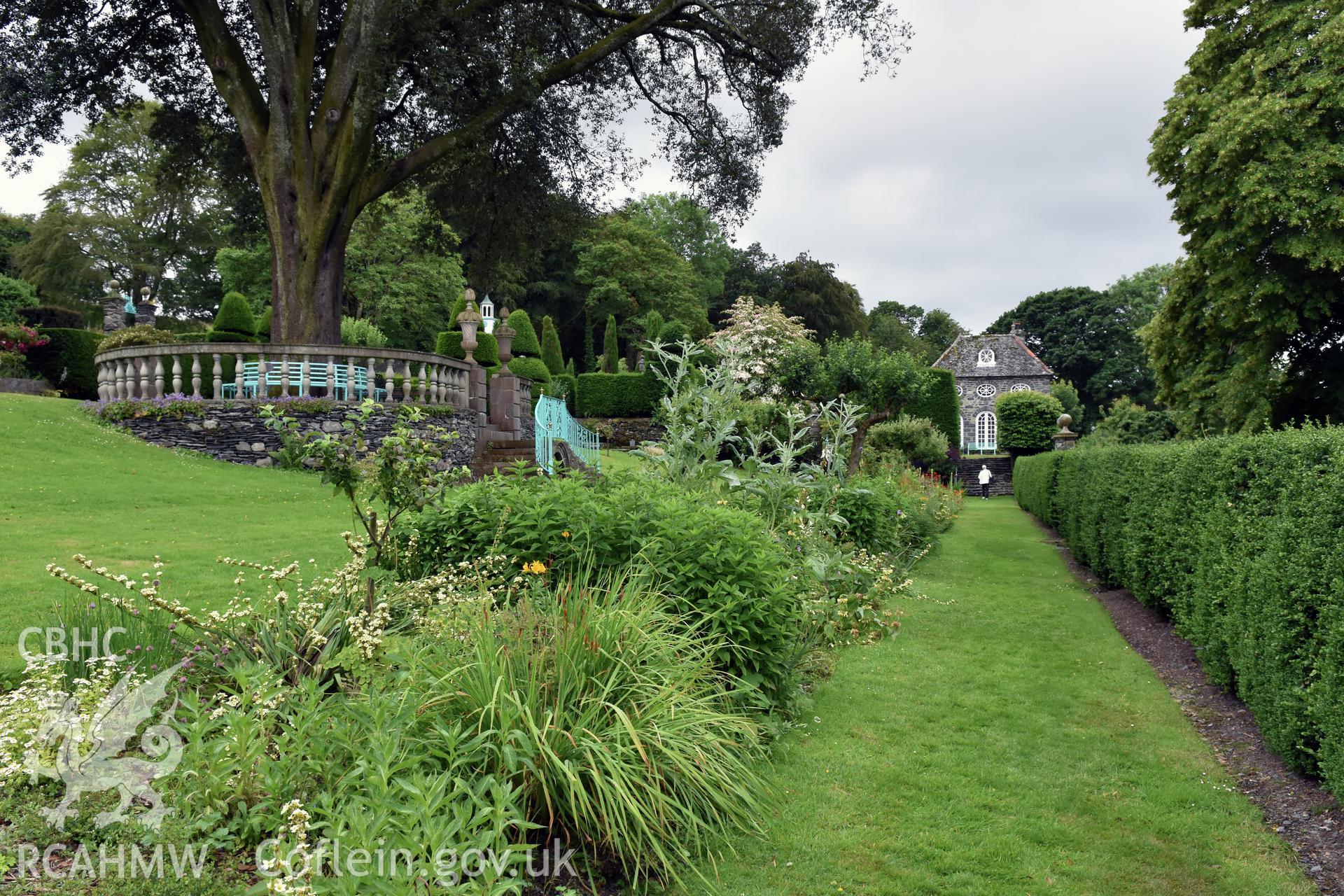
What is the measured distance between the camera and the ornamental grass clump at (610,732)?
10.2 ft

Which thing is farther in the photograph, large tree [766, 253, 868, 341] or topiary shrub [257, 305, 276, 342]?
large tree [766, 253, 868, 341]

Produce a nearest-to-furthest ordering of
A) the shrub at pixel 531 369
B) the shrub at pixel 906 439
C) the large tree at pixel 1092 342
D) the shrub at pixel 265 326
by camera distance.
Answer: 1. the shrub at pixel 265 326
2. the shrub at pixel 531 369
3. the shrub at pixel 906 439
4. the large tree at pixel 1092 342

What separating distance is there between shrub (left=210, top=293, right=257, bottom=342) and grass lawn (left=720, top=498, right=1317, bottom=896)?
729 inches

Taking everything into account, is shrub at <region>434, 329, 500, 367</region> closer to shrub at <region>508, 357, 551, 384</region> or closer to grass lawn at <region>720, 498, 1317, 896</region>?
shrub at <region>508, 357, 551, 384</region>

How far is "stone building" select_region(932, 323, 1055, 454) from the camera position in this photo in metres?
47.3

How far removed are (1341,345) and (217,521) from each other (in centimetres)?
1716

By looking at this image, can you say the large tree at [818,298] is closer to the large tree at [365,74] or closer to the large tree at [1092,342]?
the large tree at [1092,342]

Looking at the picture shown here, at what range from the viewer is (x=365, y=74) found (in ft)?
42.5

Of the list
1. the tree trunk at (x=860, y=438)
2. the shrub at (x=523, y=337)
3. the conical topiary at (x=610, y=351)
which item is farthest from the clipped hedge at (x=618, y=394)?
the tree trunk at (x=860, y=438)

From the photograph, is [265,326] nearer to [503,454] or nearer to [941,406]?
[503,454]

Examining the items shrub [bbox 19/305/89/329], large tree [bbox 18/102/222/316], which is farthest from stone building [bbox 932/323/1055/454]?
shrub [bbox 19/305/89/329]

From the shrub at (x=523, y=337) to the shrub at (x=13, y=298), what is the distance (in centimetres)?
1440

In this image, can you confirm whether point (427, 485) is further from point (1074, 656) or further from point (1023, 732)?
point (1074, 656)

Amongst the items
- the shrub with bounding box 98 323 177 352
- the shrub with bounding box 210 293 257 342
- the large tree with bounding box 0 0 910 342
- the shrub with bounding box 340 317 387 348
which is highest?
the large tree with bounding box 0 0 910 342
